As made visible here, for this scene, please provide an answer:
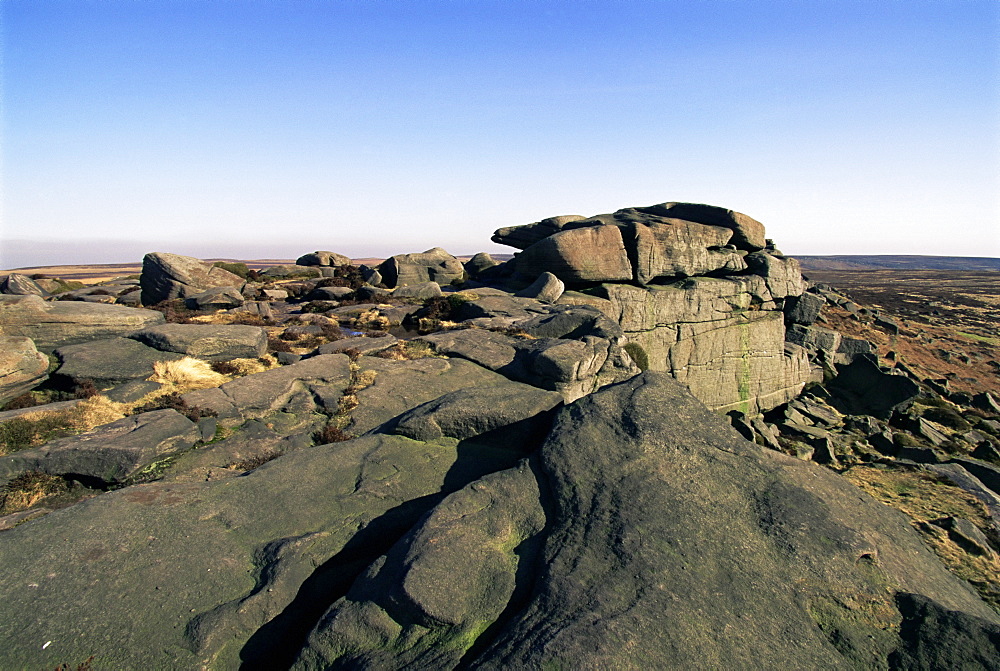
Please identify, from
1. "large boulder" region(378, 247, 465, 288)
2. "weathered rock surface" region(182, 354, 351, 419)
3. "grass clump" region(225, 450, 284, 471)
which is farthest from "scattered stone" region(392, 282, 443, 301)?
"grass clump" region(225, 450, 284, 471)

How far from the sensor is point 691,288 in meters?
26.1

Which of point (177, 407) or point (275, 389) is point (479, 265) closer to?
point (275, 389)

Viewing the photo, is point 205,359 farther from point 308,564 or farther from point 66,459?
point 308,564

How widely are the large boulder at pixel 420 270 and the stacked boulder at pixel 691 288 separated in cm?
526

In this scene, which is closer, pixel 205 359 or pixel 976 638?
pixel 976 638

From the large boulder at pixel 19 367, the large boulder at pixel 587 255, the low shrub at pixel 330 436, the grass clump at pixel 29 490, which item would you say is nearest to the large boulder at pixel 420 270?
the large boulder at pixel 587 255

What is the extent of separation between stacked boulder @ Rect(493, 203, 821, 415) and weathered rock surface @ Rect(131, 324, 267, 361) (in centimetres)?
1459

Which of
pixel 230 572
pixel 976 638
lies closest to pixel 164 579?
pixel 230 572

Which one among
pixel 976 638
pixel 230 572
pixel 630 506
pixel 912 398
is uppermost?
pixel 630 506

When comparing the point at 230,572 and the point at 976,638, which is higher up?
the point at 976,638

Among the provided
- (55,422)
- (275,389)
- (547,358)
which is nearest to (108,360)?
(55,422)

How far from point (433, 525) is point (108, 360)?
11.9 m

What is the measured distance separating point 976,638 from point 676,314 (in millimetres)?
22071

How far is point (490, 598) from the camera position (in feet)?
16.8
